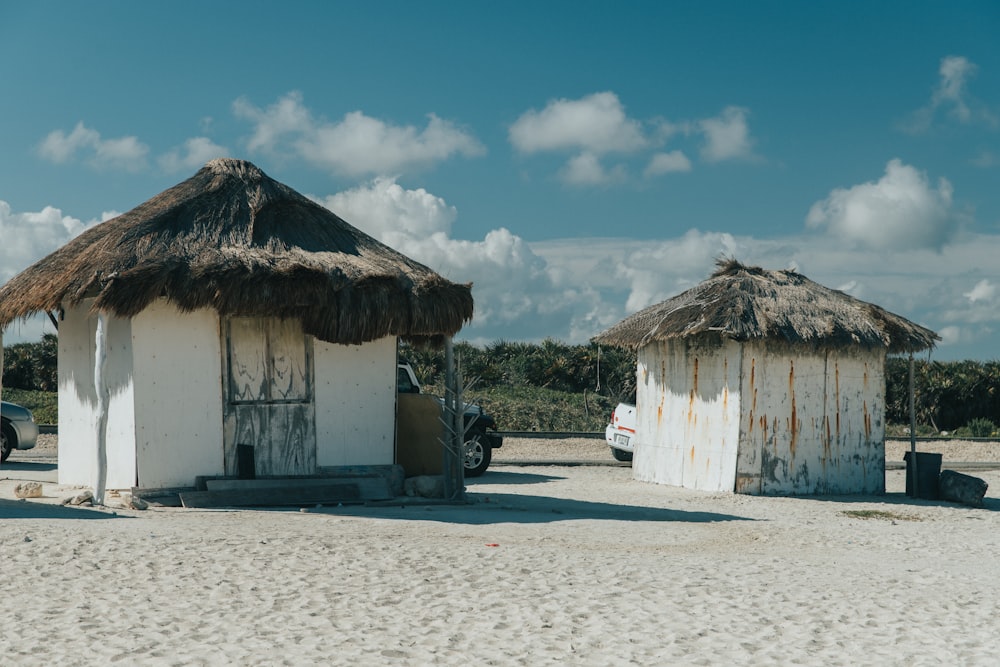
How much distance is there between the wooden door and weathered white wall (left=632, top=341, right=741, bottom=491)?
6.17 metres

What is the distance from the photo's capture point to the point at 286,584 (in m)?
7.79

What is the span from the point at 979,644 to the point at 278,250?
28.1ft

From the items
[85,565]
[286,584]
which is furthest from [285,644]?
[85,565]

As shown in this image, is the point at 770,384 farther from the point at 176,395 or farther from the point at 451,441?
the point at 176,395

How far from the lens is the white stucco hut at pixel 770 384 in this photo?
50.7ft

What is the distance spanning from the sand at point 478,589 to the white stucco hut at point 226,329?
1.04 m

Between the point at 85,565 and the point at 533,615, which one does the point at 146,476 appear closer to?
the point at 85,565

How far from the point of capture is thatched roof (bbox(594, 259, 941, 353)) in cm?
1527

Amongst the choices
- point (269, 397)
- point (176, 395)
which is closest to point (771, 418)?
point (269, 397)

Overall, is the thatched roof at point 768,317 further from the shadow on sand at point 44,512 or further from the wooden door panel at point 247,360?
the shadow on sand at point 44,512

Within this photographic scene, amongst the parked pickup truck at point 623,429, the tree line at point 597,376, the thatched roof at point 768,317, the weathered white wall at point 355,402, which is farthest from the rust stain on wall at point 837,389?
the tree line at point 597,376

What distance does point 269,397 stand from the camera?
496 inches

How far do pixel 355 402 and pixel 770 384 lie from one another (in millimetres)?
6168

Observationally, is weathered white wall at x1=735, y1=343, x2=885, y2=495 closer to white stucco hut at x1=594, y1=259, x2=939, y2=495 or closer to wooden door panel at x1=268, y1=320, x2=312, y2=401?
white stucco hut at x1=594, y1=259, x2=939, y2=495
